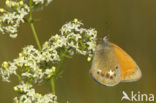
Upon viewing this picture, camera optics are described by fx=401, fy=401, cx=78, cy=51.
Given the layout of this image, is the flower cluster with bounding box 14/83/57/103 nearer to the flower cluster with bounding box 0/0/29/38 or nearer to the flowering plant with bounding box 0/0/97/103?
the flowering plant with bounding box 0/0/97/103

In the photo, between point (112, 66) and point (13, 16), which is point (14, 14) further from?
point (112, 66)

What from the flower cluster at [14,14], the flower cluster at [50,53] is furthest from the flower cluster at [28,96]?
the flower cluster at [14,14]

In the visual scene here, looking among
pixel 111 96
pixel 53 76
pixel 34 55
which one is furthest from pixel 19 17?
pixel 111 96

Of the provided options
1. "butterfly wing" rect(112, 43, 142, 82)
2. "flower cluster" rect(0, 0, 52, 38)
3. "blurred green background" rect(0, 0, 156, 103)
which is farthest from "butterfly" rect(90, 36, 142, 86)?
"blurred green background" rect(0, 0, 156, 103)

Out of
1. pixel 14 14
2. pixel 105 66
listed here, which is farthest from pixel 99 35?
pixel 14 14

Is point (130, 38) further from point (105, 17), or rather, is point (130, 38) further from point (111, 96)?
point (111, 96)

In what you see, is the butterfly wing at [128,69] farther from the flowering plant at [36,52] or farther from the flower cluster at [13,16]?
the flower cluster at [13,16]
